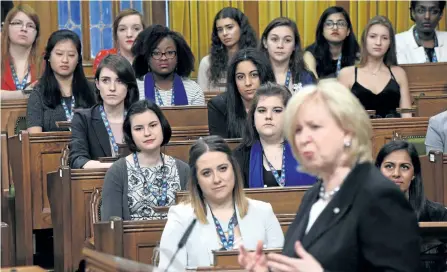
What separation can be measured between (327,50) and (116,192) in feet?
8.63

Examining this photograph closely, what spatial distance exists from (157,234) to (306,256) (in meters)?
1.93

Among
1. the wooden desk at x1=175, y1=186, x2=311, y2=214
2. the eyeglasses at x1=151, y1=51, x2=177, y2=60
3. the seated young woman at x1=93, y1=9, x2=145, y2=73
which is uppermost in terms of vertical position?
the seated young woman at x1=93, y1=9, x2=145, y2=73

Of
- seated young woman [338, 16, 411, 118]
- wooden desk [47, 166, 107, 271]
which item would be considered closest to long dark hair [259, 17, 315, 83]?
seated young woman [338, 16, 411, 118]

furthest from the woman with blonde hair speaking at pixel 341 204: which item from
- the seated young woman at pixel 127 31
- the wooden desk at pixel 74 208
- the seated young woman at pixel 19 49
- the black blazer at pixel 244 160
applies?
the seated young woman at pixel 127 31

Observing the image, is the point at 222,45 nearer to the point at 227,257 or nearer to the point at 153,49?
the point at 153,49

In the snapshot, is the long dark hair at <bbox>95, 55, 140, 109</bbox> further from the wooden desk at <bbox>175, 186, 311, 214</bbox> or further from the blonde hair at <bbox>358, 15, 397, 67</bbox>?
the blonde hair at <bbox>358, 15, 397, 67</bbox>

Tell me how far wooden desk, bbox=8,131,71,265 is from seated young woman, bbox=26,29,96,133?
1.01 feet

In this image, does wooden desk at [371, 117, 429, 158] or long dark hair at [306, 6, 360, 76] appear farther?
long dark hair at [306, 6, 360, 76]

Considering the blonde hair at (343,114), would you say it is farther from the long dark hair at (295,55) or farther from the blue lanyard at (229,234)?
the long dark hair at (295,55)

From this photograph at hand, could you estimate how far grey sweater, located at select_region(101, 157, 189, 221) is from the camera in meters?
4.38

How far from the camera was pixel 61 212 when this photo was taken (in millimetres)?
4781

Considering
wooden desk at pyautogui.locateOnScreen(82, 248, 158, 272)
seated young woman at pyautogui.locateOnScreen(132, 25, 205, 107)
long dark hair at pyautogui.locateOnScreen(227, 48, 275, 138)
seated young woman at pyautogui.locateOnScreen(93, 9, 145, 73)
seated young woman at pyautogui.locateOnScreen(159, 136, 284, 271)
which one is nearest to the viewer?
wooden desk at pyautogui.locateOnScreen(82, 248, 158, 272)

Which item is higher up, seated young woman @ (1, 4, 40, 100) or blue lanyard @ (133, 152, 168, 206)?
seated young woman @ (1, 4, 40, 100)

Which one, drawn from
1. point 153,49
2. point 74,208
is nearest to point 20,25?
point 153,49
